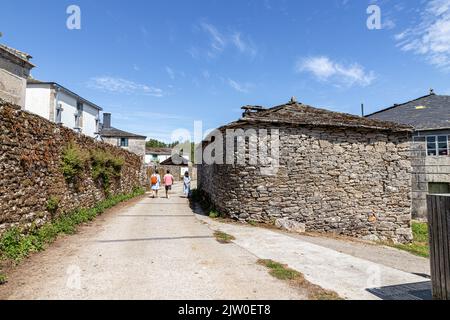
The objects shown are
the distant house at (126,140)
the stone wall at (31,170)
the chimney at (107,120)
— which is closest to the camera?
the stone wall at (31,170)

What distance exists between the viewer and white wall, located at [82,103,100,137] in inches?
1148

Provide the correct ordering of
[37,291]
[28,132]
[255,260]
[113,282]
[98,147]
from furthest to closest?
[98,147], [28,132], [255,260], [113,282], [37,291]

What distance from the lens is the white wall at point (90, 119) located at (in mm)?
29172

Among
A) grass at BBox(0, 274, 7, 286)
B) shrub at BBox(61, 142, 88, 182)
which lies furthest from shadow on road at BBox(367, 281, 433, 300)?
shrub at BBox(61, 142, 88, 182)

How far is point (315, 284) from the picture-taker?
4438mm

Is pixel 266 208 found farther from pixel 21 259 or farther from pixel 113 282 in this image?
pixel 21 259

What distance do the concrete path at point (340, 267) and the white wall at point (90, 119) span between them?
86.1 feet

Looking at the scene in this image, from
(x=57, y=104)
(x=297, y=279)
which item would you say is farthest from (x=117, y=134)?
(x=297, y=279)

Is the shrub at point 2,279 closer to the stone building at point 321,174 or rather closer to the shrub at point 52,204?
the shrub at point 52,204

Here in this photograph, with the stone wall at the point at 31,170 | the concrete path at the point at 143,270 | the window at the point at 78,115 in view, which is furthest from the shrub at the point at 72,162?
the window at the point at 78,115

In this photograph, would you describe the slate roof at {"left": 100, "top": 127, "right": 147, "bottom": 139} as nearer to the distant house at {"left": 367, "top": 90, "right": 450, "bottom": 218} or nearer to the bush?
the bush

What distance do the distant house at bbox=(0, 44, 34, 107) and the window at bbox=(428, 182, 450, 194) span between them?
81.3ft

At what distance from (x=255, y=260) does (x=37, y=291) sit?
385 cm
